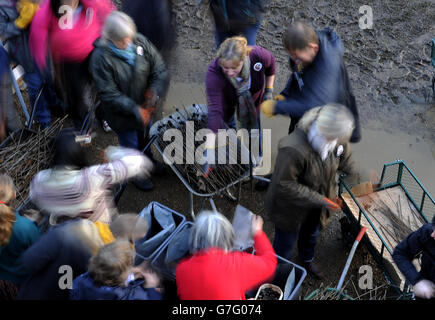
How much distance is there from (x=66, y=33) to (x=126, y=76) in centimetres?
90

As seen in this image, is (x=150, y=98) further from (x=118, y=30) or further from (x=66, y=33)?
(x=66, y=33)

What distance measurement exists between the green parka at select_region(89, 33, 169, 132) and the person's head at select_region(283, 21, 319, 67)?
1.26 metres

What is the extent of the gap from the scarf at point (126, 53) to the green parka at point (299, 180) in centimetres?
160

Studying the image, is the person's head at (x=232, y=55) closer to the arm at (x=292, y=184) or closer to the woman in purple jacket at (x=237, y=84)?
the woman in purple jacket at (x=237, y=84)

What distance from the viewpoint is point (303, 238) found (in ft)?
12.7

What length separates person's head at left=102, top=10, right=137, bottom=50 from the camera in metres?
3.75

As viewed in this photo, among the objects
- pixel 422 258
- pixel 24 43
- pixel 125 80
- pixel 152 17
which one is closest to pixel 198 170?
pixel 125 80

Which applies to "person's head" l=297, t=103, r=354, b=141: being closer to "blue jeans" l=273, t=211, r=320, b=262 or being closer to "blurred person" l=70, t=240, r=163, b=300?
"blue jeans" l=273, t=211, r=320, b=262

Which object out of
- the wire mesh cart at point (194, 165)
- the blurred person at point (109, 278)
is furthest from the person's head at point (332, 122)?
the blurred person at point (109, 278)

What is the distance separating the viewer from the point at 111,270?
2.57 m

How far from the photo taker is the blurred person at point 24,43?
4504 mm
